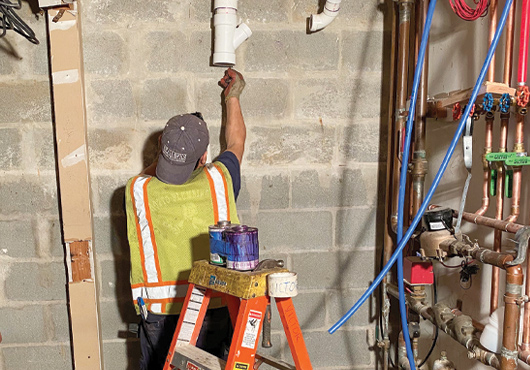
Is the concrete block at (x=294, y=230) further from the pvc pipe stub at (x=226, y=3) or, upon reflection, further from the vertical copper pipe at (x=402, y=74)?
the pvc pipe stub at (x=226, y=3)

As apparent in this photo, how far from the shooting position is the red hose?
1173mm

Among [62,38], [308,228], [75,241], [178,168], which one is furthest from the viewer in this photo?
[308,228]

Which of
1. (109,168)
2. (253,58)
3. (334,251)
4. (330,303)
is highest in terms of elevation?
(253,58)

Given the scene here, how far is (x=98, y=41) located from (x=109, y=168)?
49 centimetres

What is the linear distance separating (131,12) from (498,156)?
1.39m

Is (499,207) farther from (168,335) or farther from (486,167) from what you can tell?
(168,335)

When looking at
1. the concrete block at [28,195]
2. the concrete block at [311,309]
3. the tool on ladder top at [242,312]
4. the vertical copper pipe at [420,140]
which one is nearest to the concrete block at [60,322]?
the concrete block at [28,195]

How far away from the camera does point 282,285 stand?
1.17 metres

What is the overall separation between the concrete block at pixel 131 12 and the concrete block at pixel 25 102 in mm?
334

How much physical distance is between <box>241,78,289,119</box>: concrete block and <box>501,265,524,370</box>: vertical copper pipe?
1.06 meters

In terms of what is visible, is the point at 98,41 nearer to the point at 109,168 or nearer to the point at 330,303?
the point at 109,168

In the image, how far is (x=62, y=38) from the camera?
1.71 metres

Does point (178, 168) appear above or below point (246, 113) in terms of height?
below

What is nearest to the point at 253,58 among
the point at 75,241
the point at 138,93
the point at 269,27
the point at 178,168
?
the point at 269,27
